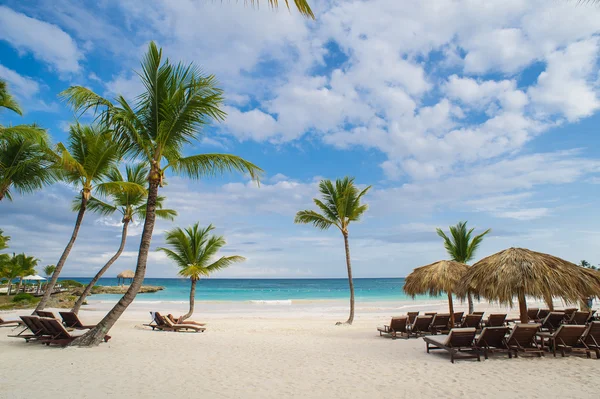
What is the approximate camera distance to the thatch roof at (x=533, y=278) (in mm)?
7180

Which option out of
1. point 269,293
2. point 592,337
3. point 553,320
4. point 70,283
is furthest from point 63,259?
point 269,293

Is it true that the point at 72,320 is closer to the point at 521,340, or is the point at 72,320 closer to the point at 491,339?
the point at 491,339

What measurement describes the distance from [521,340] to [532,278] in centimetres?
128

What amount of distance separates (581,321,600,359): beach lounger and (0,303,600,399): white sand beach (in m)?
0.47

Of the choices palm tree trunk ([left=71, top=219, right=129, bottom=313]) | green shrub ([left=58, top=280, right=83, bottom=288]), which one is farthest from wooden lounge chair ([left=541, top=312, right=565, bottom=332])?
green shrub ([left=58, top=280, right=83, bottom=288])

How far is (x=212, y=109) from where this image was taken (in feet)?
27.3

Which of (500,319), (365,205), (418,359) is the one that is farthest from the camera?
(365,205)

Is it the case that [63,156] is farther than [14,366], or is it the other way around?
[63,156]

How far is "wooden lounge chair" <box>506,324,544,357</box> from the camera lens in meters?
6.95

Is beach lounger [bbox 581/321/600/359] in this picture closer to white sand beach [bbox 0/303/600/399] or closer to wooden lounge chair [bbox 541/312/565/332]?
white sand beach [bbox 0/303/600/399]

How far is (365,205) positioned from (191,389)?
11872mm

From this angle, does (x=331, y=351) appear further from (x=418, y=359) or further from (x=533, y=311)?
(x=533, y=311)

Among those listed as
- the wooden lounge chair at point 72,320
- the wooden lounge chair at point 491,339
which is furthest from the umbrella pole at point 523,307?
the wooden lounge chair at point 72,320

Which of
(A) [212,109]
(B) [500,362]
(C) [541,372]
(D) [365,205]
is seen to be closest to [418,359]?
(B) [500,362]
